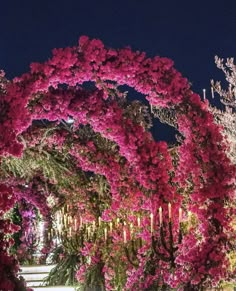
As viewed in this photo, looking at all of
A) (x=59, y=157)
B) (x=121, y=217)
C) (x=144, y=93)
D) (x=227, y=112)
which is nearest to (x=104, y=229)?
(x=121, y=217)

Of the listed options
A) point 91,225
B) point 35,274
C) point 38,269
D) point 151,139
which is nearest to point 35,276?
point 35,274

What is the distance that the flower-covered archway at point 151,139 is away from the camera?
336 inches

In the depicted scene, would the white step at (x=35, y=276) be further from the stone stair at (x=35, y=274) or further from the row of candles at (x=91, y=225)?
the row of candles at (x=91, y=225)

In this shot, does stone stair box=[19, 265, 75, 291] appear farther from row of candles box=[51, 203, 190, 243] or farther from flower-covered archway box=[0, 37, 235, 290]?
flower-covered archway box=[0, 37, 235, 290]

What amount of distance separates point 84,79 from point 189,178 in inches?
83.9

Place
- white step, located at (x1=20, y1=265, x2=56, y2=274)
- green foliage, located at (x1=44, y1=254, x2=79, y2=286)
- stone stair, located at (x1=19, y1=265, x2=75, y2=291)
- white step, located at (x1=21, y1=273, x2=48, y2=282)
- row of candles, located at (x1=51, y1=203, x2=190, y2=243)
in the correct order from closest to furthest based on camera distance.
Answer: row of candles, located at (x1=51, y1=203, x2=190, y2=243) → green foliage, located at (x1=44, y1=254, x2=79, y2=286) → stone stair, located at (x1=19, y1=265, x2=75, y2=291) → white step, located at (x1=21, y1=273, x2=48, y2=282) → white step, located at (x1=20, y1=265, x2=56, y2=274)

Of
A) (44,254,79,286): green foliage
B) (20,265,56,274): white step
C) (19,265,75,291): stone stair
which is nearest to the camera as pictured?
(44,254,79,286): green foliage

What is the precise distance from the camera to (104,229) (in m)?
11.7

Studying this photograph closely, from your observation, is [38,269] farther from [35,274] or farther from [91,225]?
[91,225]

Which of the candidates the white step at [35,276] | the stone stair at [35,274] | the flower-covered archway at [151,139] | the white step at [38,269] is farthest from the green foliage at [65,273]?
the flower-covered archway at [151,139]

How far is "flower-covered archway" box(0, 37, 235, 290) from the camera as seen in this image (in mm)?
8539

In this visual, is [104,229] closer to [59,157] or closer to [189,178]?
[59,157]

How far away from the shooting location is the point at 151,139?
9.56 m

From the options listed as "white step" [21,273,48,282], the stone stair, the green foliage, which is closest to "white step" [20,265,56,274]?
the stone stair
